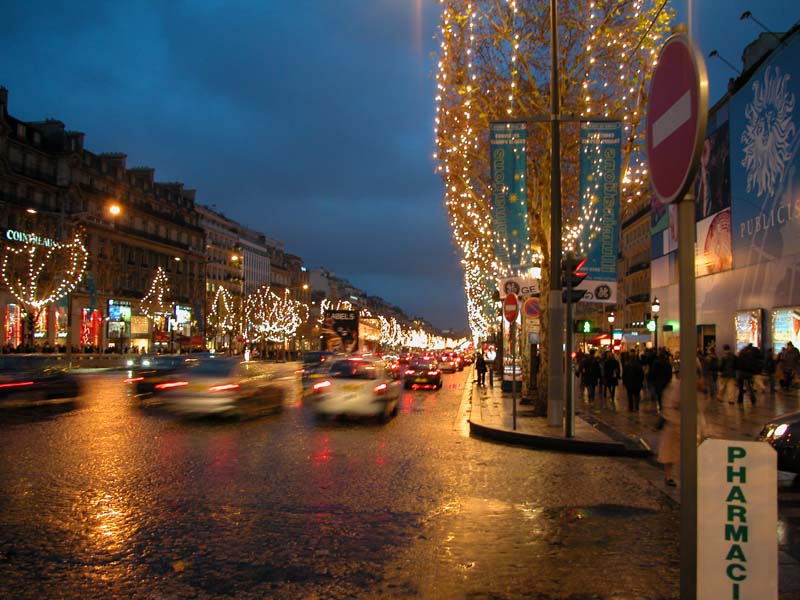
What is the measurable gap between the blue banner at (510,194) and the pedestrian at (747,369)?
891 centimetres

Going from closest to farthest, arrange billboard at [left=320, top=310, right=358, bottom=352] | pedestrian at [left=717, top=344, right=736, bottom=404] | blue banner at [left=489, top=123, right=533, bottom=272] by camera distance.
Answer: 1. blue banner at [left=489, top=123, right=533, bottom=272]
2. pedestrian at [left=717, top=344, right=736, bottom=404]
3. billboard at [left=320, top=310, right=358, bottom=352]

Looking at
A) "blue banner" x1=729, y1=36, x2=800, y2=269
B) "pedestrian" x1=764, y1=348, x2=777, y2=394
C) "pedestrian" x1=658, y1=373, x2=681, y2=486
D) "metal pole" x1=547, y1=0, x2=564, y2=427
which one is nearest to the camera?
"pedestrian" x1=658, y1=373, x2=681, y2=486

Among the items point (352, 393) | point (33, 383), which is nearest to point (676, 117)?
point (352, 393)

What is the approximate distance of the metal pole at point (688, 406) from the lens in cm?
357

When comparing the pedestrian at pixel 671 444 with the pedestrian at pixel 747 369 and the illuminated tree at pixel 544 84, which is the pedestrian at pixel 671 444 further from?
the pedestrian at pixel 747 369

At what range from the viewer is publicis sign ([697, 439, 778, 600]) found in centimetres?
358

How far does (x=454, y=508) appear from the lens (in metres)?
9.09

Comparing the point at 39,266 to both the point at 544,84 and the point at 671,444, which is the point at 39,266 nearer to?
the point at 544,84

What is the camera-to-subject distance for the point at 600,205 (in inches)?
701

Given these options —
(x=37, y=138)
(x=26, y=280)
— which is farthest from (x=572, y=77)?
(x=37, y=138)

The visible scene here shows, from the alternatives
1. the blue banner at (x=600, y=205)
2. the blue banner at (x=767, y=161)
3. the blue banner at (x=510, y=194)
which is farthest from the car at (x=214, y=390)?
the blue banner at (x=767, y=161)

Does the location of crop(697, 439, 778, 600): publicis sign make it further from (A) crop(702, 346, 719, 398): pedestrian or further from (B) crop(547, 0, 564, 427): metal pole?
(A) crop(702, 346, 719, 398): pedestrian

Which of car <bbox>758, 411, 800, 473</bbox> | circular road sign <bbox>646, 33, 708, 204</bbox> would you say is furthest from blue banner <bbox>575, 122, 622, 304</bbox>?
circular road sign <bbox>646, 33, 708, 204</bbox>

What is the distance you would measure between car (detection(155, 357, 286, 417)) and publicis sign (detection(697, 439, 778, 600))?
52.5 ft
